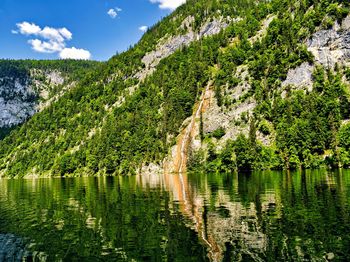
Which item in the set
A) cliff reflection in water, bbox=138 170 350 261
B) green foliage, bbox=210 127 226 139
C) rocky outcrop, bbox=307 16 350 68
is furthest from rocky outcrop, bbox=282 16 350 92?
cliff reflection in water, bbox=138 170 350 261

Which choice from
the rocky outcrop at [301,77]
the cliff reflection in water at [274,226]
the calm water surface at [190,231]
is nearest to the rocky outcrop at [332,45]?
the rocky outcrop at [301,77]

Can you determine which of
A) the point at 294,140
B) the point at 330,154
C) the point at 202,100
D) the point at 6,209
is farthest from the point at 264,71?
the point at 6,209

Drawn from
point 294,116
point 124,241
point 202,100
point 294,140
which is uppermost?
point 202,100

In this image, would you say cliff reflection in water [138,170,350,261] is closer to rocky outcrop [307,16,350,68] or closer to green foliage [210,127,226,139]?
green foliage [210,127,226,139]

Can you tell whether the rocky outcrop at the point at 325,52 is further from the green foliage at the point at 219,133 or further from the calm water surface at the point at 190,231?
the calm water surface at the point at 190,231

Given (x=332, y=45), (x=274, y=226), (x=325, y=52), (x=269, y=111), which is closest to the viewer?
(x=274, y=226)

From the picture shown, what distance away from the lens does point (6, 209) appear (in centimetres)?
5047

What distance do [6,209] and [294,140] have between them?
106749 millimetres

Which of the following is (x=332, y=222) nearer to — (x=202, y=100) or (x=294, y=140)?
(x=294, y=140)

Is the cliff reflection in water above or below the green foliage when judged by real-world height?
below

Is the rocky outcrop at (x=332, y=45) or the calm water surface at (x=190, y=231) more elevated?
the rocky outcrop at (x=332, y=45)

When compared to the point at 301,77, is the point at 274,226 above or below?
below

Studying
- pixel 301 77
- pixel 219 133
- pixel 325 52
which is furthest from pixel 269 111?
pixel 325 52

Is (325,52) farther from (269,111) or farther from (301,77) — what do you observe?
(269,111)
